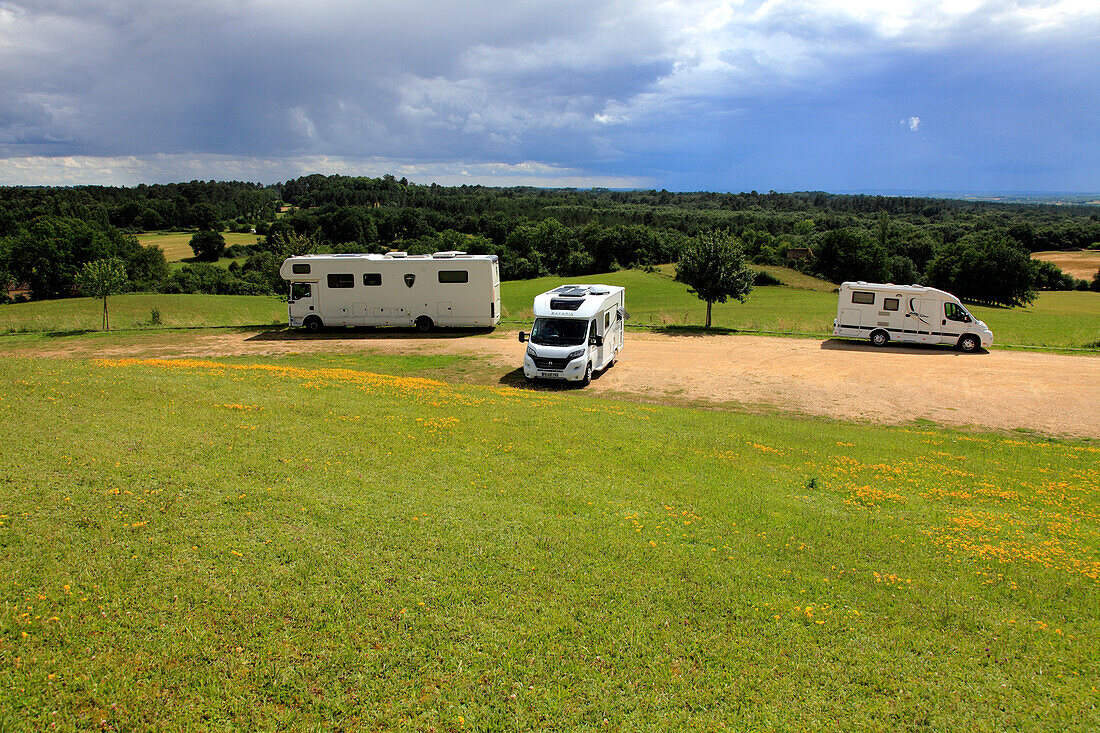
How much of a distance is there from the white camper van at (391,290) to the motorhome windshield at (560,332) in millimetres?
9091

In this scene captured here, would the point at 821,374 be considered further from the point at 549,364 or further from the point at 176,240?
the point at 176,240

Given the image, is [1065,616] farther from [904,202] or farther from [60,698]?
[904,202]

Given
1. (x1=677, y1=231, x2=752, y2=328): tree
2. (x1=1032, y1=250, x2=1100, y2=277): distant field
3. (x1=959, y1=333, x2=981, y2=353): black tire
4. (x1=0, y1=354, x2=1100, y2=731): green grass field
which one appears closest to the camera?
Result: (x1=0, y1=354, x2=1100, y2=731): green grass field

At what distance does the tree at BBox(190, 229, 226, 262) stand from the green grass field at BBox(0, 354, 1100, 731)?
8147 cm

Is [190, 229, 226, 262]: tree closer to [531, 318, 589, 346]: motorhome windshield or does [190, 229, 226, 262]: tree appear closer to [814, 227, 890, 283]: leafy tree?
[531, 318, 589, 346]: motorhome windshield

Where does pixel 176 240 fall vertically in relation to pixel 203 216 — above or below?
below

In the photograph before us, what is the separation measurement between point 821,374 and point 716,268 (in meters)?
11.0

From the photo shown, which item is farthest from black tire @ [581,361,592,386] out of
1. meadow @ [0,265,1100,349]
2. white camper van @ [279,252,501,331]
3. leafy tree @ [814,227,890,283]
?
leafy tree @ [814,227,890,283]

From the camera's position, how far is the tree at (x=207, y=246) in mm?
81062

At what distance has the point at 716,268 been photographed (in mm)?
30719

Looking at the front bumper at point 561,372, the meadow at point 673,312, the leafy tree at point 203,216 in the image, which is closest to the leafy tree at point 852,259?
the meadow at point 673,312

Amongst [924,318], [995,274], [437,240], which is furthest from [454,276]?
[437,240]

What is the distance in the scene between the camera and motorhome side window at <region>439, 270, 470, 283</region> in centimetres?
2781

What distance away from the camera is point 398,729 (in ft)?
13.7
